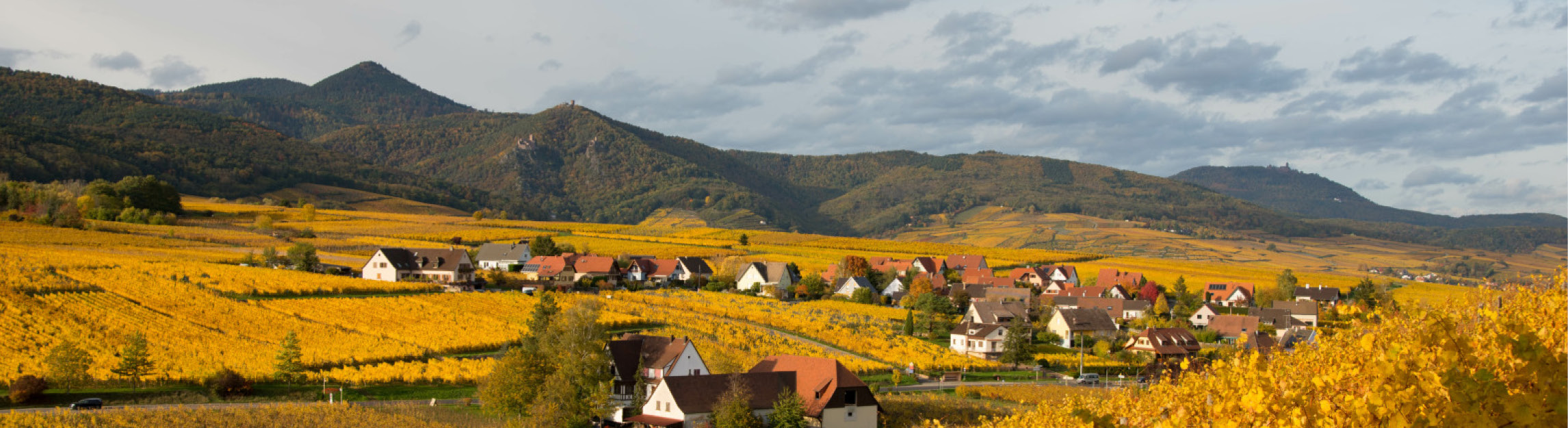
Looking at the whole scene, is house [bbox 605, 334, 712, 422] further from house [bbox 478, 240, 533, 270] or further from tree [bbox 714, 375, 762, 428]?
house [bbox 478, 240, 533, 270]

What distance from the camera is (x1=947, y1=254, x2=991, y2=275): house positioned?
100 meters

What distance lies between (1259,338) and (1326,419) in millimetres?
56278

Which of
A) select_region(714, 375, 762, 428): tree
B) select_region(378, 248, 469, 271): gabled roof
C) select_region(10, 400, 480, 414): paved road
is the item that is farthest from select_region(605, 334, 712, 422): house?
select_region(378, 248, 469, 271): gabled roof

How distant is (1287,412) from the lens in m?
7.49

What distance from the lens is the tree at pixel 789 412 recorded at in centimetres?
3469

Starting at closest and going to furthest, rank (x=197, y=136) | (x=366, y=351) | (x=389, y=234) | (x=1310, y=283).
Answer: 1. (x=366, y=351)
2. (x=1310, y=283)
3. (x=389, y=234)
4. (x=197, y=136)

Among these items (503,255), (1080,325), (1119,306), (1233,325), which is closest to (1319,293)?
(1119,306)

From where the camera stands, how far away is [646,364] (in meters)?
40.6

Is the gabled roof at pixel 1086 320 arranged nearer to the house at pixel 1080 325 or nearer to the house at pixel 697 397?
the house at pixel 1080 325

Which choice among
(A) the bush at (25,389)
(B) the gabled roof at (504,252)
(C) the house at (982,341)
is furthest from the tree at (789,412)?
(B) the gabled roof at (504,252)

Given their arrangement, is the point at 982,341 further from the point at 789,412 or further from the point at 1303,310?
the point at 1303,310

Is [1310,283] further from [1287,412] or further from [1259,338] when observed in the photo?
[1287,412]

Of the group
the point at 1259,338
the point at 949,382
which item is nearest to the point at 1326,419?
the point at 949,382

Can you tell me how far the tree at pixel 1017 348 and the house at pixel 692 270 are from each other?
3801 centimetres
